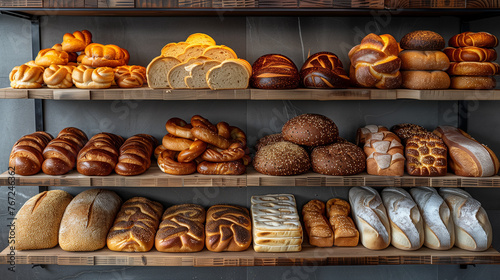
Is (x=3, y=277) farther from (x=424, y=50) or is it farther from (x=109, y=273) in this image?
(x=424, y=50)

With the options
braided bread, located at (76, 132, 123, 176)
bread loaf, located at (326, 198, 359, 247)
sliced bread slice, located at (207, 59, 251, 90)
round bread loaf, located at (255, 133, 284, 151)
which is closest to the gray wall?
round bread loaf, located at (255, 133, 284, 151)

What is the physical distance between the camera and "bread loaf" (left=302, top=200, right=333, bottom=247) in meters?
2.47

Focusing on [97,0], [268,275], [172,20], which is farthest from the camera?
[268,275]

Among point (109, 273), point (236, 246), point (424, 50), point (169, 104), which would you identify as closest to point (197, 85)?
point (169, 104)

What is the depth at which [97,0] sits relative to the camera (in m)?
2.26

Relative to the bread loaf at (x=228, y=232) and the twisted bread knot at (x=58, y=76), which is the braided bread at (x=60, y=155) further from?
the bread loaf at (x=228, y=232)

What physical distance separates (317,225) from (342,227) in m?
0.15

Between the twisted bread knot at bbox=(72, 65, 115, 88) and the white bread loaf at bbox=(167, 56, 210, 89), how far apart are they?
0.33m

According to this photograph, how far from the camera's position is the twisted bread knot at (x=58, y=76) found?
2.32 m

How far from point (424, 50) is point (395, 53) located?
0.55 feet

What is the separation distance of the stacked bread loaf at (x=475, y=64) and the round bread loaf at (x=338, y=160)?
659mm

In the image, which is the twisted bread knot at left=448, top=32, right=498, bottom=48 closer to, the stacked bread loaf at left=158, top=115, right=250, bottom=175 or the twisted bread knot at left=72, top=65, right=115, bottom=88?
the stacked bread loaf at left=158, top=115, right=250, bottom=175

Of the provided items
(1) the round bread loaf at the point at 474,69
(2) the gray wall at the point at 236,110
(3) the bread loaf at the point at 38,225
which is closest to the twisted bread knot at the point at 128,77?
(2) the gray wall at the point at 236,110

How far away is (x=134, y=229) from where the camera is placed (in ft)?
8.05
